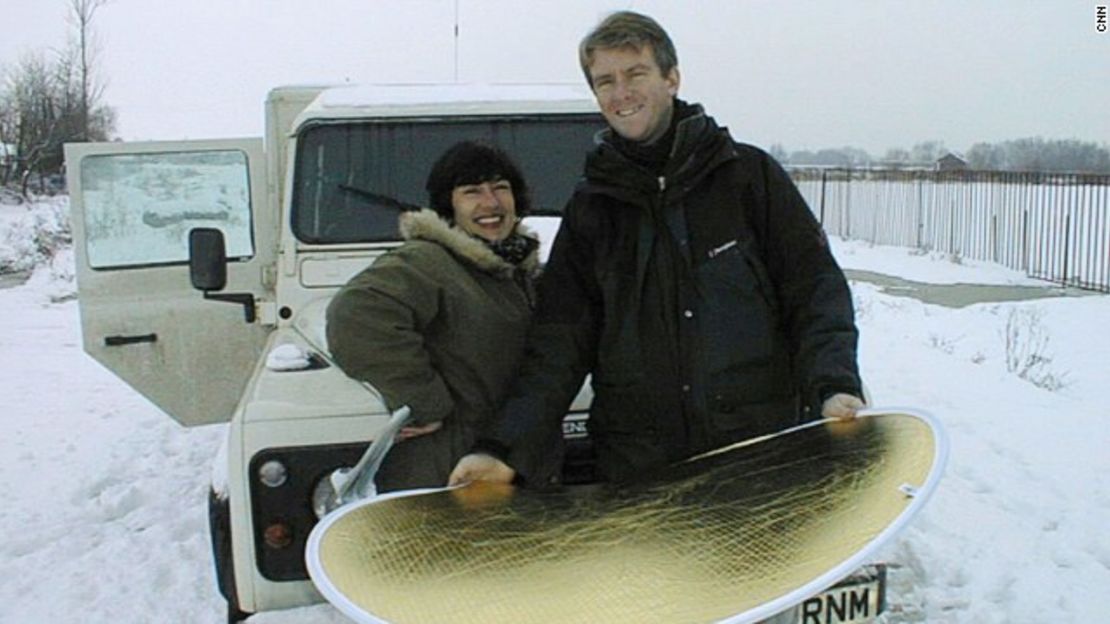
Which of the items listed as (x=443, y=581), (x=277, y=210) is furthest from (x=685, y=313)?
(x=277, y=210)

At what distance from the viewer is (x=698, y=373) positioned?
2635 millimetres

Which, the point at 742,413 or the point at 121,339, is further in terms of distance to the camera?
the point at 121,339

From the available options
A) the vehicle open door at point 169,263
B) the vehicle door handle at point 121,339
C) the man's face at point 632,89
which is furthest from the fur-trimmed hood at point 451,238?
the vehicle door handle at point 121,339

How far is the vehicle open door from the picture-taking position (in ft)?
15.7

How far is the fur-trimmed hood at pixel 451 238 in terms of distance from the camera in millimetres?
2961

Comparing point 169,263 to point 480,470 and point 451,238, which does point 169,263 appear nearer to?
point 451,238

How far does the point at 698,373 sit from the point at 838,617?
676 millimetres

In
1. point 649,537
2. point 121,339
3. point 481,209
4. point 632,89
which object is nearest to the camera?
point 649,537

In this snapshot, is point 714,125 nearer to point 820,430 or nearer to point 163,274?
point 820,430

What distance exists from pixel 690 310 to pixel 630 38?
69 centimetres

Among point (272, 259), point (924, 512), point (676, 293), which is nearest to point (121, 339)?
point (272, 259)

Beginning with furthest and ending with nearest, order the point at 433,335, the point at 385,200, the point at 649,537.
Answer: the point at 385,200 < the point at 433,335 < the point at 649,537

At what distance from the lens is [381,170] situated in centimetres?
435

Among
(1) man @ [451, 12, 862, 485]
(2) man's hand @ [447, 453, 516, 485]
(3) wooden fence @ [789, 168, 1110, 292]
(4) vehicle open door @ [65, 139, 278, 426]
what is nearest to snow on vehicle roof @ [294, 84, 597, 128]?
(4) vehicle open door @ [65, 139, 278, 426]
